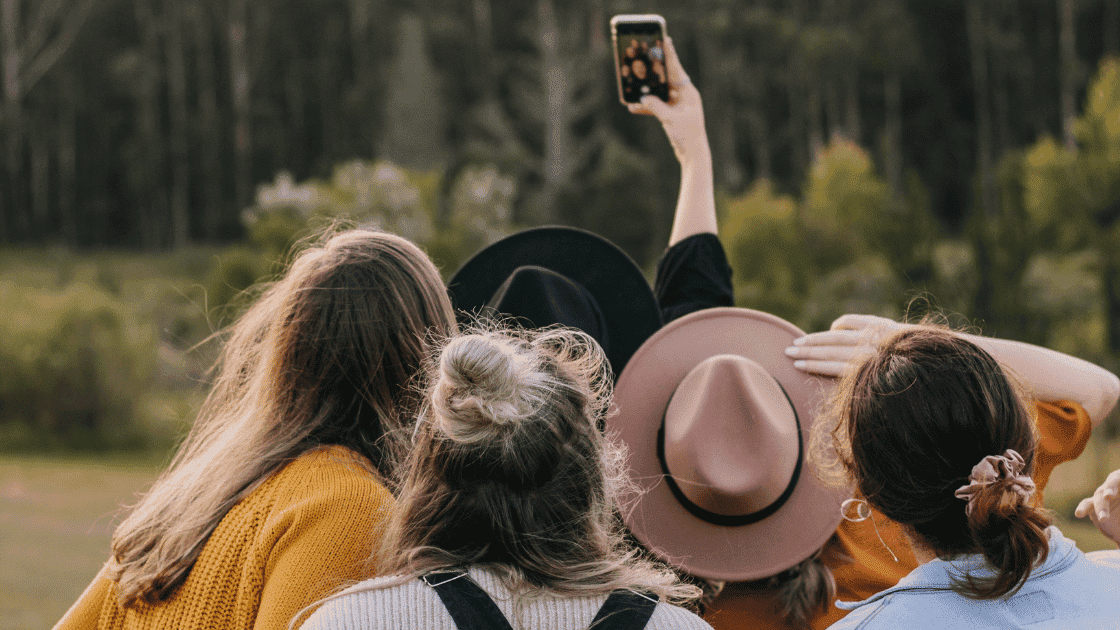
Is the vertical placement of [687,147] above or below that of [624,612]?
above

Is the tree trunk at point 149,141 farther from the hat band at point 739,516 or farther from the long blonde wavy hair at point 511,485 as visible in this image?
the long blonde wavy hair at point 511,485

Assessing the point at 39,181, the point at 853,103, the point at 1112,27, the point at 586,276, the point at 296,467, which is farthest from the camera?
the point at 39,181

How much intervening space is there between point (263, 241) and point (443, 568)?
15950 mm

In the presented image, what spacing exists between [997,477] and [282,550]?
3.40 ft

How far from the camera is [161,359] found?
15562 mm

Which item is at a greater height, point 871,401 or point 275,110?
point 275,110

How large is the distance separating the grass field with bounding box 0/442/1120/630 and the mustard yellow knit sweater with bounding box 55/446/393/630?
489 cm

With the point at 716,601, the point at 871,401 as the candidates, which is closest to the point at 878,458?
the point at 871,401

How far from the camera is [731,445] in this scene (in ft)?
6.02

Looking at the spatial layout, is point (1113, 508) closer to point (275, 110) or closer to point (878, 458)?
point (878, 458)

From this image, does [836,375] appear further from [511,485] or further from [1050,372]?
[511,485]

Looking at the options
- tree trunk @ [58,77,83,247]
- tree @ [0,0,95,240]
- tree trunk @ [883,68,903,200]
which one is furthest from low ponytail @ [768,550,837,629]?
tree trunk @ [58,77,83,247]

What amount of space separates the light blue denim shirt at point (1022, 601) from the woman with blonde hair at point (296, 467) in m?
0.79

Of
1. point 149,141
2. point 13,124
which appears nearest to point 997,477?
point 13,124
